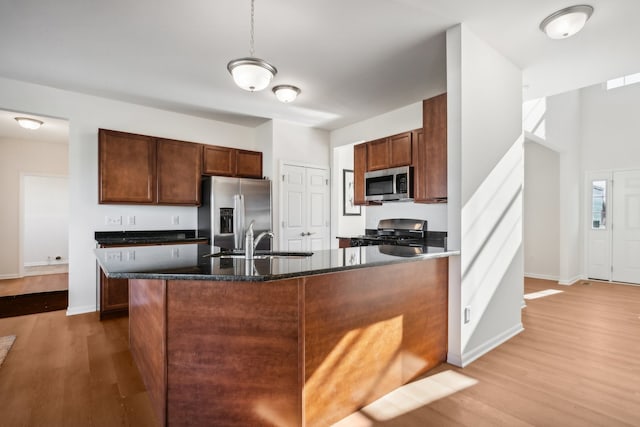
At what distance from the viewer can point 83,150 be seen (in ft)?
13.1

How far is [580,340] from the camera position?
308 cm

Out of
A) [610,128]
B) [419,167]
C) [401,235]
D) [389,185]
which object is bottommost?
[401,235]

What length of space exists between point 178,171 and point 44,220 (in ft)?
15.0

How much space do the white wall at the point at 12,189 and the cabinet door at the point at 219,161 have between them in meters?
3.85

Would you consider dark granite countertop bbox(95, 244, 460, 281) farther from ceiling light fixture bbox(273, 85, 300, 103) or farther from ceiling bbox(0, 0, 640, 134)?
ceiling light fixture bbox(273, 85, 300, 103)

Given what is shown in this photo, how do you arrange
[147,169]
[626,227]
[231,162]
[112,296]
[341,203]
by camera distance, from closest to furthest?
1. [112,296]
2. [147,169]
3. [231,162]
4. [626,227]
5. [341,203]

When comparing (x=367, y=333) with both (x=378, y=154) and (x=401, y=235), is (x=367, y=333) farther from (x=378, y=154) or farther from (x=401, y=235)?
(x=378, y=154)

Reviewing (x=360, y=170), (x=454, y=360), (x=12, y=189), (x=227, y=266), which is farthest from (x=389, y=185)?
(x=12, y=189)

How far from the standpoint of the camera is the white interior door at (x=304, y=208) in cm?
515

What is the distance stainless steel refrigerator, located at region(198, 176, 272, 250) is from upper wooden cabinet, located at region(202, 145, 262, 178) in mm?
250

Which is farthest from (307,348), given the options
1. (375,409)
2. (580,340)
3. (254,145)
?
(254,145)

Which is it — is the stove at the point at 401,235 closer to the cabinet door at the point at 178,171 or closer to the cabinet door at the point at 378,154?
the cabinet door at the point at 378,154

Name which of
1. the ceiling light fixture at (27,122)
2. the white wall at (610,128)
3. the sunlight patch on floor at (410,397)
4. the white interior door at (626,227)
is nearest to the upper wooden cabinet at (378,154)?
the sunlight patch on floor at (410,397)

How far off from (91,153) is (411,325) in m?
4.13
